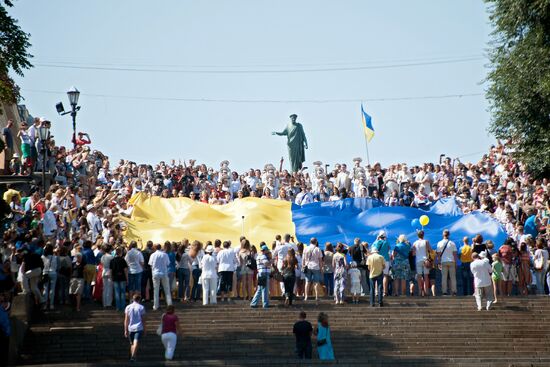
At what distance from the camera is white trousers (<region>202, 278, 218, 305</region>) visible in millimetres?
32375

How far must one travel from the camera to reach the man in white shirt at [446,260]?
34.4 m

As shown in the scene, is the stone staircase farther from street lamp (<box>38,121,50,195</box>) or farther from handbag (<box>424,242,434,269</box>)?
street lamp (<box>38,121,50,195</box>)

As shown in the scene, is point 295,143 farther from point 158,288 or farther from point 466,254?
point 158,288

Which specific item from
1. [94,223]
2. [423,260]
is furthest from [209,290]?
[423,260]

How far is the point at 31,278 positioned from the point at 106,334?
2322mm

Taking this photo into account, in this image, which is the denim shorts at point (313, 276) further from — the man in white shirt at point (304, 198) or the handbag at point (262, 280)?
the man in white shirt at point (304, 198)

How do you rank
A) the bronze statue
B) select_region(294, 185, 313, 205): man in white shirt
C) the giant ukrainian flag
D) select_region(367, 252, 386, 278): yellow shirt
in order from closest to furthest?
select_region(367, 252, 386, 278): yellow shirt
the giant ukrainian flag
select_region(294, 185, 313, 205): man in white shirt
the bronze statue

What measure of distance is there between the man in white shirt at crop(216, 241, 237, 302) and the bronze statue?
22.1 metres

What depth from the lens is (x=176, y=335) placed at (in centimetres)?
2748

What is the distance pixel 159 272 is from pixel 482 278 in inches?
331

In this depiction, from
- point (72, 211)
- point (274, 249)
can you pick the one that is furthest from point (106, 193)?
point (274, 249)

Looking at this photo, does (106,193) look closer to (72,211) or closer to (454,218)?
(72,211)

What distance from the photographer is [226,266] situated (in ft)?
108

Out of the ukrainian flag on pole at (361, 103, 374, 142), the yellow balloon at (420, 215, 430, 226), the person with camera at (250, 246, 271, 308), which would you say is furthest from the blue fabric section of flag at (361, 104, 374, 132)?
the person with camera at (250, 246, 271, 308)
